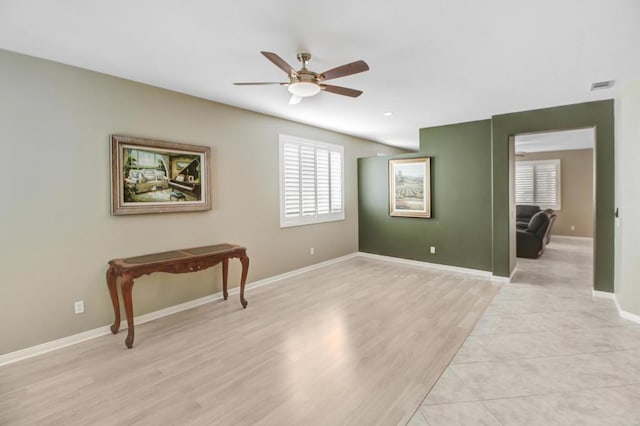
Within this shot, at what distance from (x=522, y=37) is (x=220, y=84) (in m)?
2.91

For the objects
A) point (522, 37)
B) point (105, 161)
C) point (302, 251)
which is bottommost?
point (302, 251)

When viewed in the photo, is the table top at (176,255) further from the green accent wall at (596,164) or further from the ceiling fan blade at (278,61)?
the green accent wall at (596,164)

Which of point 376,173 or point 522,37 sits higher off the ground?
point 522,37

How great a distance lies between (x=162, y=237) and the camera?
3605 mm

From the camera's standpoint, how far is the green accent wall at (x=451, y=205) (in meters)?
5.11

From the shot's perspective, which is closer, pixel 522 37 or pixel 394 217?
pixel 522 37

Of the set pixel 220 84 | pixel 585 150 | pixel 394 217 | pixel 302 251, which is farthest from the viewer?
pixel 585 150

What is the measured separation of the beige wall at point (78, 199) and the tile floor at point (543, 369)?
309 cm

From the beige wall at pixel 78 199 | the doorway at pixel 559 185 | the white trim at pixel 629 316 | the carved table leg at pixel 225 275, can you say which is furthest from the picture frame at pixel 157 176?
the doorway at pixel 559 185

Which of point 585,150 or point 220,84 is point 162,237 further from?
point 585,150

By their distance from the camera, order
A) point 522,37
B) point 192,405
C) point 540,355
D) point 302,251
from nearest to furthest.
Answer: point 192,405, point 522,37, point 540,355, point 302,251

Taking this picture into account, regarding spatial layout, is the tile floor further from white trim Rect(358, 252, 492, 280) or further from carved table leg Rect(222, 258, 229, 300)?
carved table leg Rect(222, 258, 229, 300)

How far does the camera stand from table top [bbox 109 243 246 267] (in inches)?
120

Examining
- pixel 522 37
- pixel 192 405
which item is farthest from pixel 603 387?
pixel 192 405
